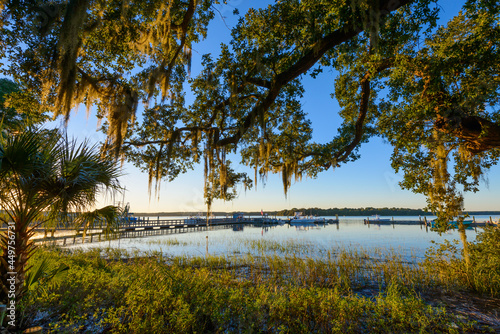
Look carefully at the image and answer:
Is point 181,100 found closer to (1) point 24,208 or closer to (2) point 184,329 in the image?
(1) point 24,208

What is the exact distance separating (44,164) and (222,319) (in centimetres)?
344

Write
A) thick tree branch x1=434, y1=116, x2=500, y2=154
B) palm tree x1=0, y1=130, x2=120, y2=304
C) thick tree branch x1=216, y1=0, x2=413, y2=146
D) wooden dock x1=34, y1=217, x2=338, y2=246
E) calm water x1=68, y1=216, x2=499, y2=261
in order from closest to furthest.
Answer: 1. palm tree x1=0, y1=130, x2=120, y2=304
2. thick tree branch x1=216, y1=0, x2=413, y2=146
3. thick tree branch x1=434, y1=116, x2=500, y2=154
4. calm water x1=68, y1=216, x2=499, y2=261
5. wooden dock x1=34, y1=217, x2=338, y2=246

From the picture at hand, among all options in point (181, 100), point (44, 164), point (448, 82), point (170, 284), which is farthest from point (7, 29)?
point (448, 82)

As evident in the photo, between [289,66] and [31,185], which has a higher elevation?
[289,66]

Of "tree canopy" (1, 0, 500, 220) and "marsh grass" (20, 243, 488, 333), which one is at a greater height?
"tree canopy" (1, 0, 500, 220)

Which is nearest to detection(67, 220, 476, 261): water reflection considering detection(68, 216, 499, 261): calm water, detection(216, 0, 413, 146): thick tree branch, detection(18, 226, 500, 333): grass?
detection(68, 216, 499, 261): calm water

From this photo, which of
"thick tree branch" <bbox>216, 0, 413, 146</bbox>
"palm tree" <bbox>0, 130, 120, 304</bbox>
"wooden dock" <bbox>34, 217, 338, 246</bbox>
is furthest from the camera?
"wooden dock" <bbox>34, 217, 338, 246</bbox>

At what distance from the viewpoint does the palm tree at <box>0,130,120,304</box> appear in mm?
3051

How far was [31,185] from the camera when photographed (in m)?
3.17

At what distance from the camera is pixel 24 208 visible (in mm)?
3305

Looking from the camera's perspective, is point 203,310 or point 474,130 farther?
point 474,130

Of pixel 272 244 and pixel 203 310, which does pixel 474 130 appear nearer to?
pixel 203 310

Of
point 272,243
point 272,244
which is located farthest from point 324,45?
point 272,243

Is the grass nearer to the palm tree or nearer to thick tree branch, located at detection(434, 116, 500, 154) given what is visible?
the palm tree
